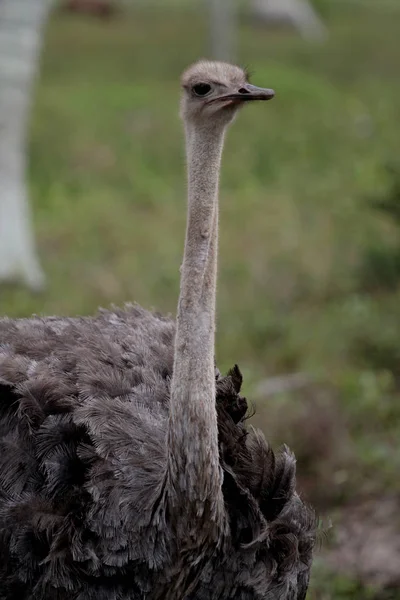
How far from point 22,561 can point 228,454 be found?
26.4 inches

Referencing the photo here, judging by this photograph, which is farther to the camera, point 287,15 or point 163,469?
point 287,15

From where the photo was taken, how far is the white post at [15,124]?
348 inches

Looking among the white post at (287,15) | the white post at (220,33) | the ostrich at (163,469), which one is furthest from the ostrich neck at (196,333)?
the white post at (287,15)

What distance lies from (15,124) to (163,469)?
6026 millimetres

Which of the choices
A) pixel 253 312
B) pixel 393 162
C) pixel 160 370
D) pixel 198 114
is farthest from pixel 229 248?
pixel 198 114

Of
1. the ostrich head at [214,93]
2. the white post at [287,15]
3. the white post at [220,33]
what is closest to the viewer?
the ostrich head at [214,93]

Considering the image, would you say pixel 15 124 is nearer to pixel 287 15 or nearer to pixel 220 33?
pixel 220 33

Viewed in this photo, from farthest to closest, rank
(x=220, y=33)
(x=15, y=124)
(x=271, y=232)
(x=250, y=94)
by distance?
(x=220, y=33) < (x=271, y=232) < (x=15, y=124) < (x=250, y=94)

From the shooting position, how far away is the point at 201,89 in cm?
336

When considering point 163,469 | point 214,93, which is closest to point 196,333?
point 163,469

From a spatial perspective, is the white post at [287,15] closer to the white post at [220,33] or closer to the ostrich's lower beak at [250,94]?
the white post at [220,33]

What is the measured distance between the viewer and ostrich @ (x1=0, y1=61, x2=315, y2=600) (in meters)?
3.39

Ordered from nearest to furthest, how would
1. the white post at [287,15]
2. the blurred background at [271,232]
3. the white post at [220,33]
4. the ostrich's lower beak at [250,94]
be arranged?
the ostrich's lower beak at [250,94], the blurred background at [271,232], the white post at [220,33], the white post at [287,15]

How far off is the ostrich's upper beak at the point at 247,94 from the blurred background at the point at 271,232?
60.5 inches
